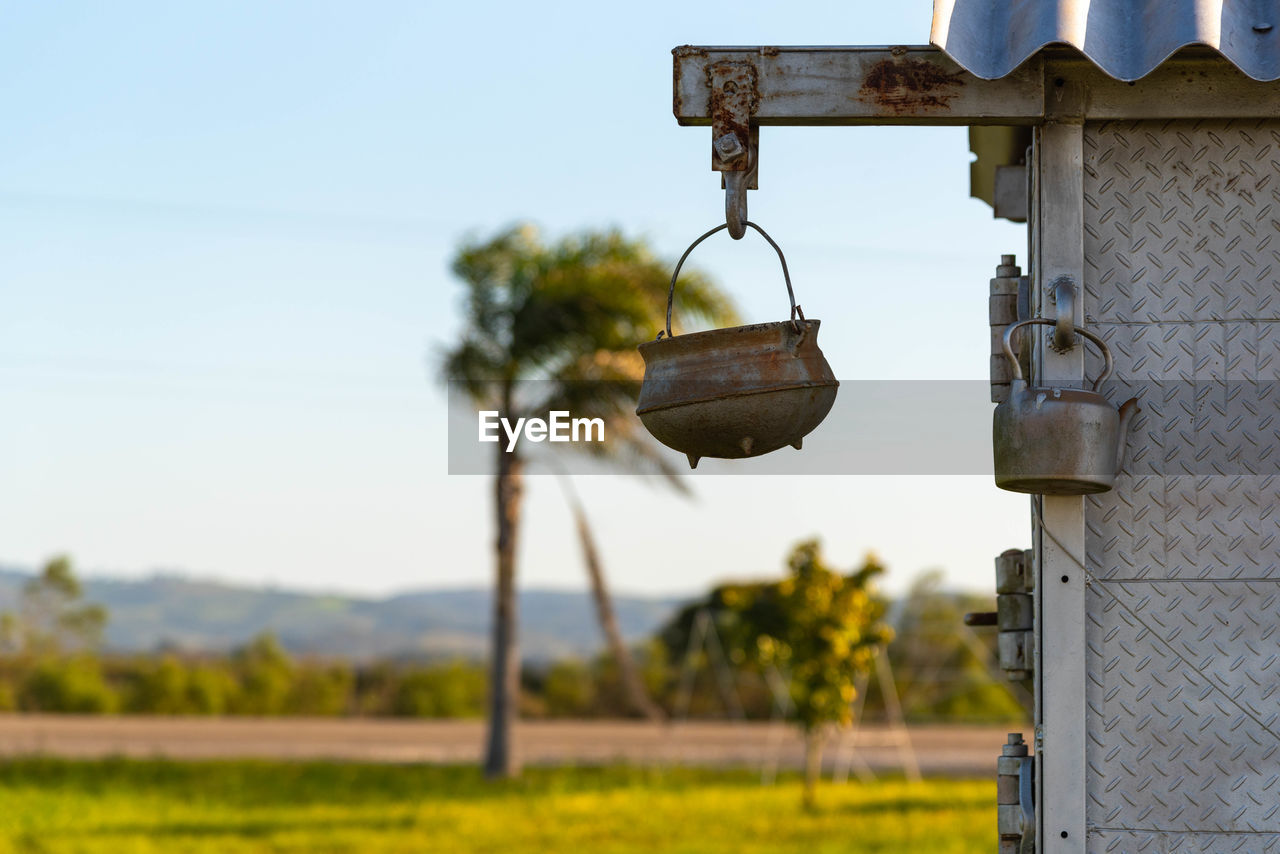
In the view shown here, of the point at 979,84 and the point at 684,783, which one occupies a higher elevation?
the point at 979,84

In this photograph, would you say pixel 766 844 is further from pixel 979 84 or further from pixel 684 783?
pixel 979 84

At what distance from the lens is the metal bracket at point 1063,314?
11.7 feet

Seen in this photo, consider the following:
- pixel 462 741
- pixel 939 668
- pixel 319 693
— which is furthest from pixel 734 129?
pixel 319 693

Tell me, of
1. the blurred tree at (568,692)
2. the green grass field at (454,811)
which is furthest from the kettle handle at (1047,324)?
the blurred tree at (568,692)

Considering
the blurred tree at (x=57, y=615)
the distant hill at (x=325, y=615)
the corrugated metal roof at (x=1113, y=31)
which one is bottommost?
the distant hill at (x=325, y=615)

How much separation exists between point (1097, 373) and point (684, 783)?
12670 millimetres

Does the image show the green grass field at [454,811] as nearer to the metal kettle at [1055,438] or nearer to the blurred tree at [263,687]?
the metal kettle at [1055,438]

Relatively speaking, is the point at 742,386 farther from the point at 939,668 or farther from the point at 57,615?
the point at 57,615

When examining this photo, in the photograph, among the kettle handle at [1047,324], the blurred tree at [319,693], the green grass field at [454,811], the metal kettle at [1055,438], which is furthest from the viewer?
the blurred tree at [319,693]

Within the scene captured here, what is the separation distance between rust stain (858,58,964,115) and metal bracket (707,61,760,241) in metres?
0.30

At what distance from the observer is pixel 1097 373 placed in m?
3.70

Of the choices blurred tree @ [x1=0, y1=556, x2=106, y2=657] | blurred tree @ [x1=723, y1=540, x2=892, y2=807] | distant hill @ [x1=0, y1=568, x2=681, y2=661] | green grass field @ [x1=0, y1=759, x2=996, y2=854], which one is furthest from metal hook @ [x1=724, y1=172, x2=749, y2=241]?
distant hill @ [x1=0, y1=568, x2=681, y2=661]

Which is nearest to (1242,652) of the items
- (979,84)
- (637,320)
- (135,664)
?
(979,84)

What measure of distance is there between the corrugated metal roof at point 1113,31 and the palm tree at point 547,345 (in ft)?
38.4
